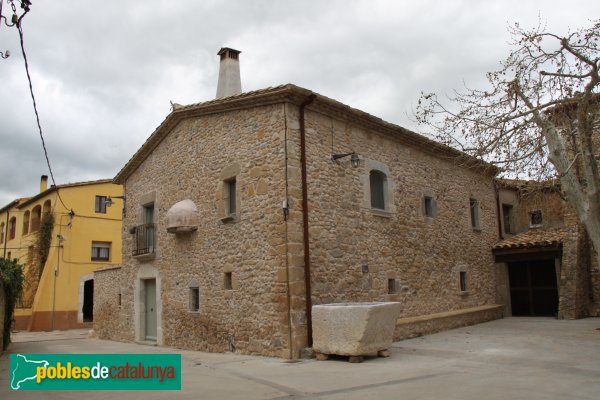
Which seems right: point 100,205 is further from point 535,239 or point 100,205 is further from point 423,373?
point 423,373

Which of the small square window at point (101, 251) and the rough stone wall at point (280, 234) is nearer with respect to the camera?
the rough stone wall at point (280, 234)

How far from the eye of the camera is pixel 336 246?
34.3ft

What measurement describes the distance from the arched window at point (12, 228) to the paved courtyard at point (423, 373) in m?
18.1

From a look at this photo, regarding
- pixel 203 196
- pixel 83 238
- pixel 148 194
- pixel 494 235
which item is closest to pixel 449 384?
pixel 203 196

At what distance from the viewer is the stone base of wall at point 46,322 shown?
21406 millimetres

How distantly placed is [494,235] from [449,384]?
11.1 metres

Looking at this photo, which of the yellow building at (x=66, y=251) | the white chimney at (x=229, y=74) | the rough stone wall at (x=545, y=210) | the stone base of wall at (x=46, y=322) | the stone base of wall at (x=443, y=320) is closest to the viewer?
the stone base of wall at (x=443, y=320)

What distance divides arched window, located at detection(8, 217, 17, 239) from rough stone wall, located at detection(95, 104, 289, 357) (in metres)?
16.8

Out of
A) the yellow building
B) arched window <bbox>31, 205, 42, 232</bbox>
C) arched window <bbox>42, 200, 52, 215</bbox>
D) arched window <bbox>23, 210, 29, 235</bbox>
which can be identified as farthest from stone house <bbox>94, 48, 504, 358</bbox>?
arched window <bbox>23, 210, 29, 235</bbox>

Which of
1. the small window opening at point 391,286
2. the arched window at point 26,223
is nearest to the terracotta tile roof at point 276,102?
the small window opening at point 391,286

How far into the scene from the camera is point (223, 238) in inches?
428

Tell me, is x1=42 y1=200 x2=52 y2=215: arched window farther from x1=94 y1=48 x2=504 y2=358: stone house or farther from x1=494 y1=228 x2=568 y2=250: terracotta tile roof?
x1=494 y1=228 x2=568 y2=250: terracotta tile roof

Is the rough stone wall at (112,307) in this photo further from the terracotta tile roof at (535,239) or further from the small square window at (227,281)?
the terracotta tile roof at (535,239)

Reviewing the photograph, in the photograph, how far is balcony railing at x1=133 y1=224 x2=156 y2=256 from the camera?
44.5ft
